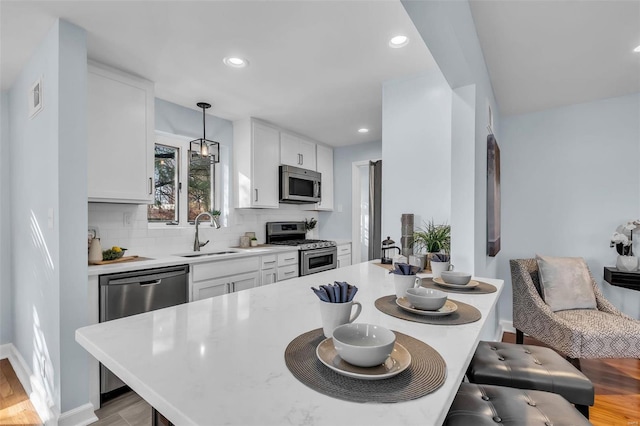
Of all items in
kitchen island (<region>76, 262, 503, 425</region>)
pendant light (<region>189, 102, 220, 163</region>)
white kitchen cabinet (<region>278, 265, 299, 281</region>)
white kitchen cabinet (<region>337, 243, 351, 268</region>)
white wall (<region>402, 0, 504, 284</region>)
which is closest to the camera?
kitchen island (<region>76, 262, 503, 425</region>)

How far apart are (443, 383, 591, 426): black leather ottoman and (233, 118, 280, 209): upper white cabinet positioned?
9.75 ft

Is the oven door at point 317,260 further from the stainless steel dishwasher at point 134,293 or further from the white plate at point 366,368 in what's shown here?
the white plate at point 366,368

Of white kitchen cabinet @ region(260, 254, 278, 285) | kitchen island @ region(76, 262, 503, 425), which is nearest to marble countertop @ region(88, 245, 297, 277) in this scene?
white kitchen cabinet @ region(260, 254, 278, 285)

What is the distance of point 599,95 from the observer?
2.96 m

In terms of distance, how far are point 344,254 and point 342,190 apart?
1.02 m

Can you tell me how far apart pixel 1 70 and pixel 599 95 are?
5050 mm

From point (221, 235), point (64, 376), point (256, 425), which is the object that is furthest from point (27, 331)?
point (256, 425)

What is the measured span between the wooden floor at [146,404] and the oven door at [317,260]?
206 cm

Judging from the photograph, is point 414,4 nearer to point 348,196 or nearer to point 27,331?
point 27,331

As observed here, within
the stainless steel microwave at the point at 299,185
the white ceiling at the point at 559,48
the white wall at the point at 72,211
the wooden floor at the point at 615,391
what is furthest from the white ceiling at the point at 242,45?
the wooden floor at the point at 615,391

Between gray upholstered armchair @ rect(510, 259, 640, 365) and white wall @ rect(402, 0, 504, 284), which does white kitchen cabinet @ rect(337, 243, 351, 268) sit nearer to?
gray upholstered armchair @ rect(510, 259, 640, 365)

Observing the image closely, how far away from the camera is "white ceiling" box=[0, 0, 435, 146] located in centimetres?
175

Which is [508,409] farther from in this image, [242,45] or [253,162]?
[253,162]

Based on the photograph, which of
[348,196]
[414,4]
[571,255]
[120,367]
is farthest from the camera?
[348,196]
